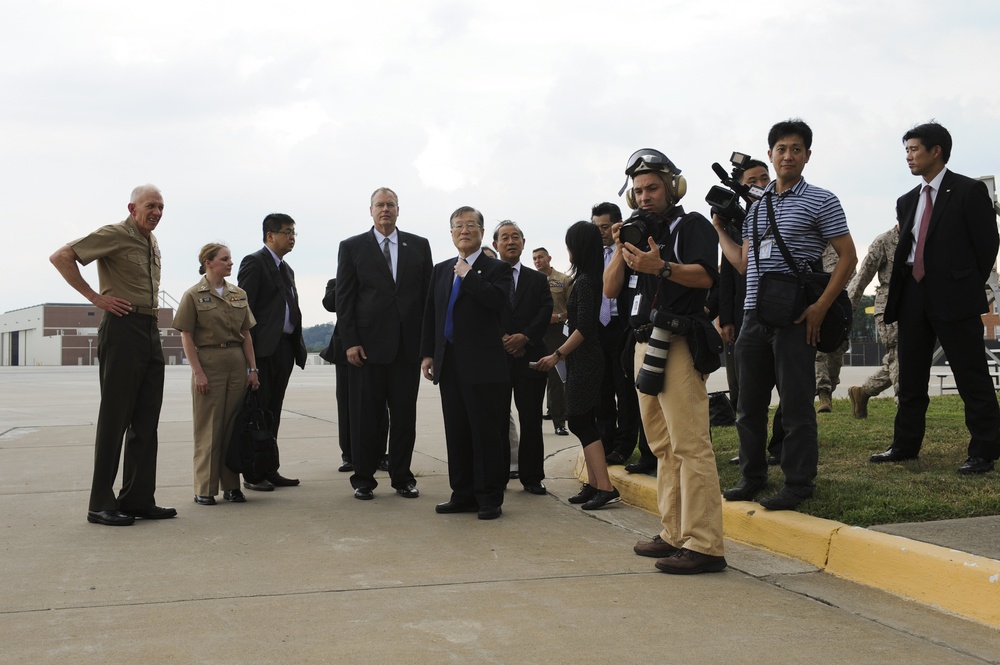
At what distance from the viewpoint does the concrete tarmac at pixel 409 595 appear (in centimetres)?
335

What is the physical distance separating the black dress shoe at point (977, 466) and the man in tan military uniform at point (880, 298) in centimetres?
198

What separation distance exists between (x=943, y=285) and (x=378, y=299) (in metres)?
3.78

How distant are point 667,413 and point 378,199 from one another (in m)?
3.31

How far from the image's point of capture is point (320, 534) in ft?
17.9

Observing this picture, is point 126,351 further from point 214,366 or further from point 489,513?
point 489,513

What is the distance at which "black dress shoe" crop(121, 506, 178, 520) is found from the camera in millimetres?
5926

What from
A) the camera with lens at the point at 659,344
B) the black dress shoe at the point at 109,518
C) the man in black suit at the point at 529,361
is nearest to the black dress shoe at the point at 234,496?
the black dress shoe at the point at 109,518

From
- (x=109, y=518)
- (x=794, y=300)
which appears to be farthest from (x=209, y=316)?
(x=794, y=300)

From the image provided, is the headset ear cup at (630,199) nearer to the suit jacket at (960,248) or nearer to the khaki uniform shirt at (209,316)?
the suit jacket at (960,248)

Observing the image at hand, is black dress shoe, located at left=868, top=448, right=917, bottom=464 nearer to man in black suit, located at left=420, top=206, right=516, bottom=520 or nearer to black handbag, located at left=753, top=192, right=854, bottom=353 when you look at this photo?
black handbag, located at left=753, top=192, right=854, bottom=353

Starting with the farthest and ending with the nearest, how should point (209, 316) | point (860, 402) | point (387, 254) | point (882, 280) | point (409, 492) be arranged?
point (860, 402) < point (882, 280) < point (387, 254) < point (409, 492) < point (209, 316)

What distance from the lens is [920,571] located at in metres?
4.03

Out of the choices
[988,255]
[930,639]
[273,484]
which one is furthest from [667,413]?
[273,484]

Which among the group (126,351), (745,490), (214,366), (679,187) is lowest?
(745,490)
